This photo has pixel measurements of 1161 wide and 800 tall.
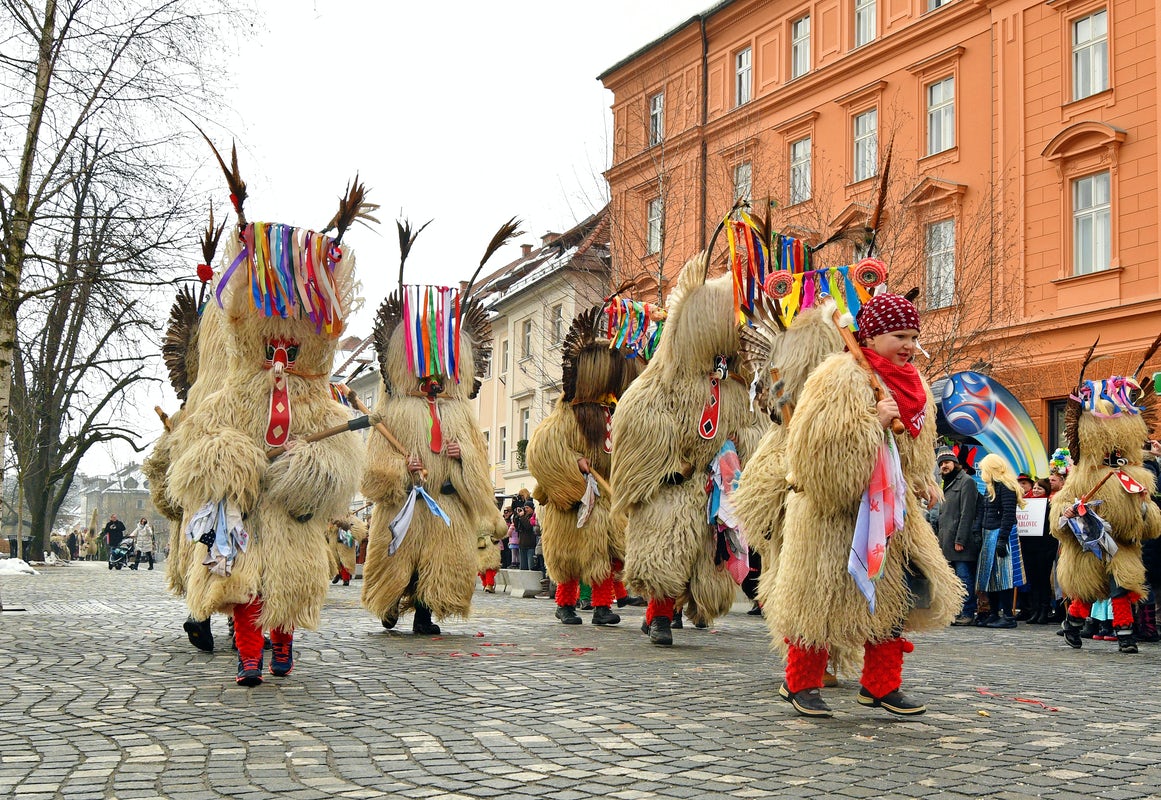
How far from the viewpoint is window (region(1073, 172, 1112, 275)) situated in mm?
21500

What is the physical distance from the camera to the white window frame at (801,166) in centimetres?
2467

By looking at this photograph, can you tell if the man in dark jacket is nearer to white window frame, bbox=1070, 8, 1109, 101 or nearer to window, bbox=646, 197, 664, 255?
white window frame, bbox=1070, 8, 1109, 101

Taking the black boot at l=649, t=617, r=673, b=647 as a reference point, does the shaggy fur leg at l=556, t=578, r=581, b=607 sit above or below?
above

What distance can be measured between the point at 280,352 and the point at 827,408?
127 inches

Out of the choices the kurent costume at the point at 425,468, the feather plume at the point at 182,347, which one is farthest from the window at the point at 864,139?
the feather plume at the point at 182,347

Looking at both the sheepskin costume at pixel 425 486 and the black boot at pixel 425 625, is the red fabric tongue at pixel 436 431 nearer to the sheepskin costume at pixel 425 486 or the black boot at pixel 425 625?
the sheepskin costume at pixel 425 486

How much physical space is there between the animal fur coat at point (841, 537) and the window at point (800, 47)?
25040 mm

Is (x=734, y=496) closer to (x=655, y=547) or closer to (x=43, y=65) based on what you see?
(x=655, y=547)

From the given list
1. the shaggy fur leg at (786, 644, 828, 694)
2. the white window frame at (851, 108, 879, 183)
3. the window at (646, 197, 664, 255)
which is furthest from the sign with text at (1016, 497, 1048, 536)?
the window at (646, 197, 664, 255)

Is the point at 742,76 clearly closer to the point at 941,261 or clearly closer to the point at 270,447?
the point at 941,261

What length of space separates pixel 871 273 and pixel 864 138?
21.5 m

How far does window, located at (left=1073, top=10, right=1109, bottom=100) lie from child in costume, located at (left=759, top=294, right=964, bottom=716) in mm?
18801

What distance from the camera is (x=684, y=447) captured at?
8.34m

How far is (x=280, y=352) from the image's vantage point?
688 centimetres
